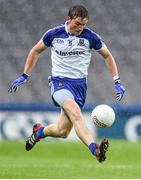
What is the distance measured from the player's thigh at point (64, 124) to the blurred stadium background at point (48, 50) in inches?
410

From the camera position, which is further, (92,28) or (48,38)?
(92,28)

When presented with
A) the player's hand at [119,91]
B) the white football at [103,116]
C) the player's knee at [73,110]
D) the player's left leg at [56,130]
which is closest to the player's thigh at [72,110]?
the player's knee at [73,110]

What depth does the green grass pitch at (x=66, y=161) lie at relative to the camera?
488 inches

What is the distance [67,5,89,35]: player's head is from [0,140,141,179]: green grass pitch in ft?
6.61

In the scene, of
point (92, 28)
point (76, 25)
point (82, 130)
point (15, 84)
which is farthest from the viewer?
point (92, 28)

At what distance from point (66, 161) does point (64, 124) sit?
471 cm

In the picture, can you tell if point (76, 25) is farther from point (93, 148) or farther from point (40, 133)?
point (40, 133)

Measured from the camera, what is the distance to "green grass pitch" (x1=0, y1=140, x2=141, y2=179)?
12.4 metres

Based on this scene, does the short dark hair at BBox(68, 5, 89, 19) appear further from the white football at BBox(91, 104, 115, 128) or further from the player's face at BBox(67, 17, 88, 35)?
the white football at BBox(91, 104, 115, 128)

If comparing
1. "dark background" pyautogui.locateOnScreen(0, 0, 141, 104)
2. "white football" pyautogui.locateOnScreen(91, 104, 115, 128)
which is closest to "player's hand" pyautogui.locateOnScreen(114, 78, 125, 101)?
"white football" pyautogui.locateOnScreen(91, 104, 115, 128)

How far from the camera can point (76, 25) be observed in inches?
454

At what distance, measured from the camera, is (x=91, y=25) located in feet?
81.4

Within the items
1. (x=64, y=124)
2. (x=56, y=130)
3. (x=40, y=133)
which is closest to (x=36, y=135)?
(x=40, y=133)

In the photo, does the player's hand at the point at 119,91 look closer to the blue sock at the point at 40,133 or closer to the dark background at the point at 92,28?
the blue sock at the point at 40,133
